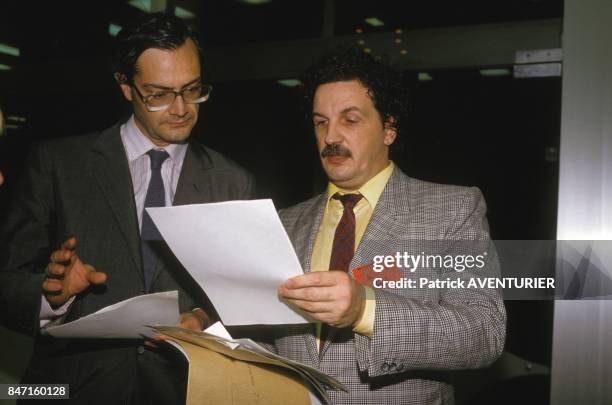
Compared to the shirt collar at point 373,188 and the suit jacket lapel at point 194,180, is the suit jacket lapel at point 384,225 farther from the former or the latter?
the suit jacket lapel at point 194,180

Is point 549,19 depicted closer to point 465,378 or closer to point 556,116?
point 556,116

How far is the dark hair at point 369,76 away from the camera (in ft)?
5.78

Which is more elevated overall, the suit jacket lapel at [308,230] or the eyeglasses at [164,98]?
the eyeglasses at [164,98]

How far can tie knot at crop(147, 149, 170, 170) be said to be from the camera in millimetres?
1688

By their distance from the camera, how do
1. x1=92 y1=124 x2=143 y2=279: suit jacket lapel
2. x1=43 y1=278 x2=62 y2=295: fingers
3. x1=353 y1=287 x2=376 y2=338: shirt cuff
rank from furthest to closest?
1. x1=92 y1=124 x2=143 y2=279: suit jacket lapel
2. x1=43 y1=278 x2=62 y2=295: fingers
3. x1=353 y1=287 x2=376 y2=338: shirt cuff

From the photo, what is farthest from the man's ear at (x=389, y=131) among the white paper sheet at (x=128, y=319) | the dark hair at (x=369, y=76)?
the white paper sheet at (x=128, y=319)

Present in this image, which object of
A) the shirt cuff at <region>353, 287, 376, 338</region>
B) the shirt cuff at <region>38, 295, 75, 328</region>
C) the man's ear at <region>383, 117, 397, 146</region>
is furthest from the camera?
the man's ear at <region>383, 117, 397, 146</region>

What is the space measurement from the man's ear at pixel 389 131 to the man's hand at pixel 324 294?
0.75 meters

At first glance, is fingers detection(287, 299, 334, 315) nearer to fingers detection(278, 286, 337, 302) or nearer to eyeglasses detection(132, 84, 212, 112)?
fingers detection(278, 286, 337, 302)

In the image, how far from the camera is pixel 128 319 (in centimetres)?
119

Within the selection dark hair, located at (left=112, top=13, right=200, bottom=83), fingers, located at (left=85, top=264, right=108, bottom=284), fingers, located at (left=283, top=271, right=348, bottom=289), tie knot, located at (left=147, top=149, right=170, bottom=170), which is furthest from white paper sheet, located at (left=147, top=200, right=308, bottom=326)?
dark hair, located at (left=112, top=13, right=200, bottom=83)

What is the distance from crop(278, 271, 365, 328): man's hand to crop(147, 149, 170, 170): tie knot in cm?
76

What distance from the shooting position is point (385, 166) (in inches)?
68.7

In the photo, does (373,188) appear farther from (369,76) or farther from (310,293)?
(310,293)
